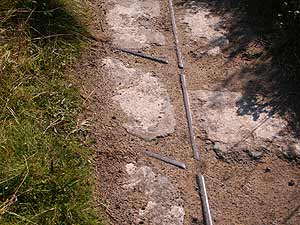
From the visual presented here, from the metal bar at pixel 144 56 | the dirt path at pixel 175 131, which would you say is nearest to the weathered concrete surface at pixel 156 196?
the dirt path at pixel 175 131

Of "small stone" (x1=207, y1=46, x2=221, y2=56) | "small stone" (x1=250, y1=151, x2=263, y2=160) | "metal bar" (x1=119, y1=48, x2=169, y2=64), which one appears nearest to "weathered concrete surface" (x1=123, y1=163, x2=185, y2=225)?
"small stone" (x1=250, y1=151, x2=263, y2=160)

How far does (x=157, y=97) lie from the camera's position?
448 centimetres

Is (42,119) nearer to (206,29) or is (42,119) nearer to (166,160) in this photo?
(166,160)

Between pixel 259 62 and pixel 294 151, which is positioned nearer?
pixel 294 151

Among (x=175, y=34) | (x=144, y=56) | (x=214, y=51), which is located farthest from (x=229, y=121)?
(x=175, y=34)

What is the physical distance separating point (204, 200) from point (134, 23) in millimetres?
2519

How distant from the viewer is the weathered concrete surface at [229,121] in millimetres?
4094

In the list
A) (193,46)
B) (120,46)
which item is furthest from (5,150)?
(193,46)

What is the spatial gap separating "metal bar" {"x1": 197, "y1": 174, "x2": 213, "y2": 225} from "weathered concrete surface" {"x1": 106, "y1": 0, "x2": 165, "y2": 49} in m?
1.89

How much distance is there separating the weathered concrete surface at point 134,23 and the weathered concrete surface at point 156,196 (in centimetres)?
177

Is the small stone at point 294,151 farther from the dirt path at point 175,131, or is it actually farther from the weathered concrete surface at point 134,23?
the weathered concrete surface at point 134,23

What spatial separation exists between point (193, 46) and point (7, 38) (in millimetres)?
2002

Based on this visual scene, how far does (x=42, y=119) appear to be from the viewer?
155 inches

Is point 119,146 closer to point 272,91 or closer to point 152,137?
point 152,137
